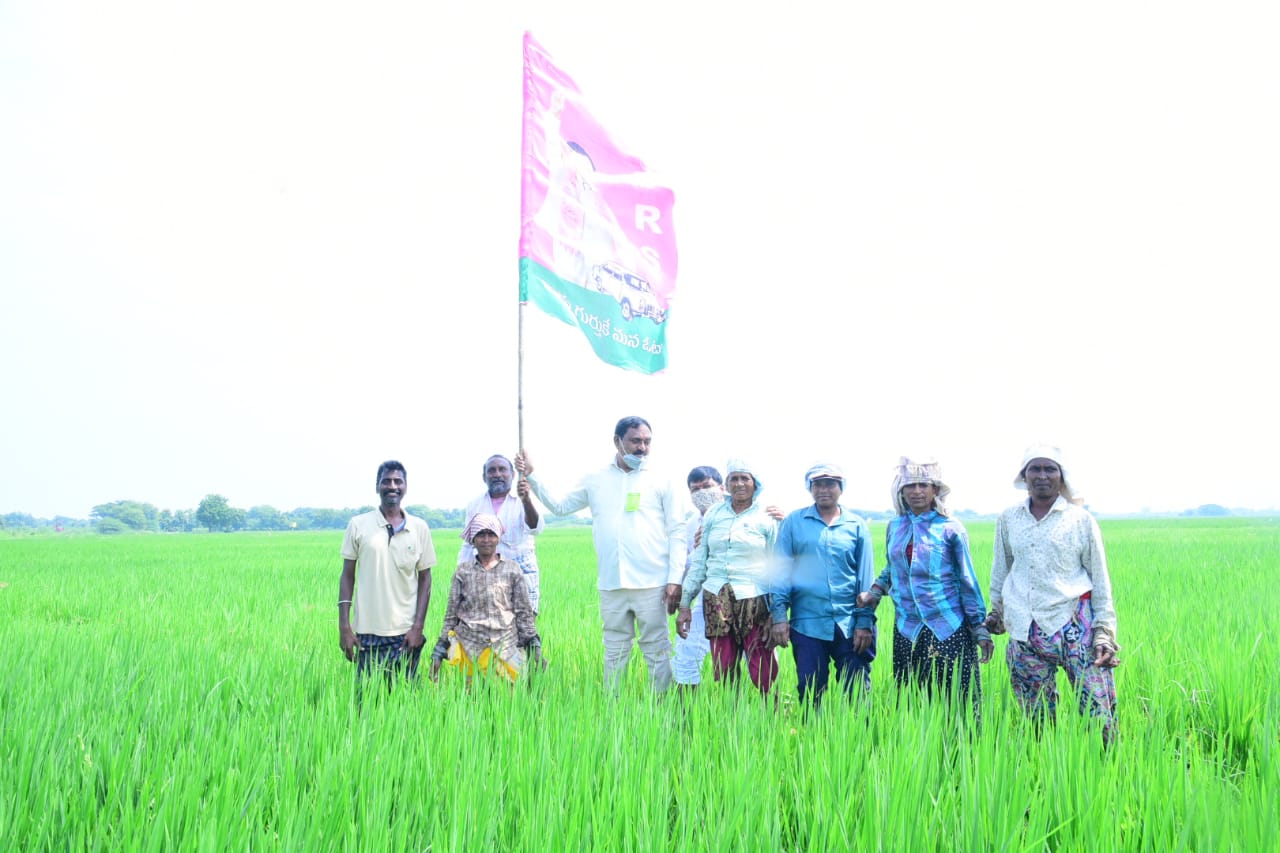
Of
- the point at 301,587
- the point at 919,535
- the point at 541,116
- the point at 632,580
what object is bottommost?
the point at 301,587

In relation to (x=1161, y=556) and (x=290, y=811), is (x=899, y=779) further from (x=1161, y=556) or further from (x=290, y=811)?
(x=1161, y=556)

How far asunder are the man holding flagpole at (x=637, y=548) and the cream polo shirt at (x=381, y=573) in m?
0.83

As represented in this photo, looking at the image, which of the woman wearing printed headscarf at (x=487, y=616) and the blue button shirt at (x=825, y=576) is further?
the woman wearing printed headscarf at (x=487, y=616)

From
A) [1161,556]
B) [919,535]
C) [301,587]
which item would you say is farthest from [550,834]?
[1161,556]

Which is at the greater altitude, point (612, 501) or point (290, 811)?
point (612, 501)

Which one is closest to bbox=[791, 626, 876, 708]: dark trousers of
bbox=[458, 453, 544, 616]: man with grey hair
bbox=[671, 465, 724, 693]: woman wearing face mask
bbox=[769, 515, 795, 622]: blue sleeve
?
bbox=[769, 515, 795, 622]: blue sleeve

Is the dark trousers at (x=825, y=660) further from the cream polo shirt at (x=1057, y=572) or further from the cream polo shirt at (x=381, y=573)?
the cream polo shirt at (x=381, y=573)

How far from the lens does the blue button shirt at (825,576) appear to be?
4.12 metres

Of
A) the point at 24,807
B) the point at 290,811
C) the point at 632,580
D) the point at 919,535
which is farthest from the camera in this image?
the point at 632,580

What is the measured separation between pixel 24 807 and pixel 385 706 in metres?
1.36

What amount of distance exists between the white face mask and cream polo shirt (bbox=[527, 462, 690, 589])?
0.69 m

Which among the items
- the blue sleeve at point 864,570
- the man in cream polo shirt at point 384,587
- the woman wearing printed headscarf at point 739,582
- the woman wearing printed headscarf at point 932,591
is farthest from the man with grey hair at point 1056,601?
the man in cream polo shirt at point 384,587

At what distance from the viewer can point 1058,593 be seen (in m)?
3.43

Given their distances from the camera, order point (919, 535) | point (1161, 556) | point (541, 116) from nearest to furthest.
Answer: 1. point (919, 535)
2. point (541, 116)
3. point (1161, 556)
